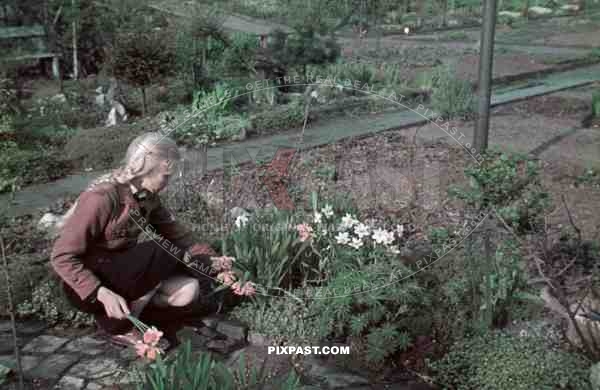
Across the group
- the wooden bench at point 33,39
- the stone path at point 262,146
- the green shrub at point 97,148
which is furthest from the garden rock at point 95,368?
the wooden bench at point 33,39

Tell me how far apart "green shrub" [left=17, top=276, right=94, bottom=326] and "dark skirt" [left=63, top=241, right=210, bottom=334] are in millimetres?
363

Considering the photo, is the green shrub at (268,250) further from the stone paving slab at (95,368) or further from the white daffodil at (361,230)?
the stone paving slab at (95,368)

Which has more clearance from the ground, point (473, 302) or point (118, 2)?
point (118, 2)

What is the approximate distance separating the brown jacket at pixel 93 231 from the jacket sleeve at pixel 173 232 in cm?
9

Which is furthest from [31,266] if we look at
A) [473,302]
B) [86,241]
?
[473,302]

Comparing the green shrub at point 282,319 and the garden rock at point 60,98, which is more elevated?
the green shrub at point 282,319

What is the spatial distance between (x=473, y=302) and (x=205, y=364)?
59.7 inches

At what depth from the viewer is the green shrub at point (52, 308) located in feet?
11.1

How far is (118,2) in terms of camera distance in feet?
32.8

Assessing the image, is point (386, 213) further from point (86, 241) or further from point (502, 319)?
point (86, 241)

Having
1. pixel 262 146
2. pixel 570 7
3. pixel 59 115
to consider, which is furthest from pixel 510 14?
pixel 262 146

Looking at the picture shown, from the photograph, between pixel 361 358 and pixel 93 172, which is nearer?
pixel 361 358

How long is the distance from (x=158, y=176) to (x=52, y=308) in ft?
4.00

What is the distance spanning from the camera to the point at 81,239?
8.88ft
